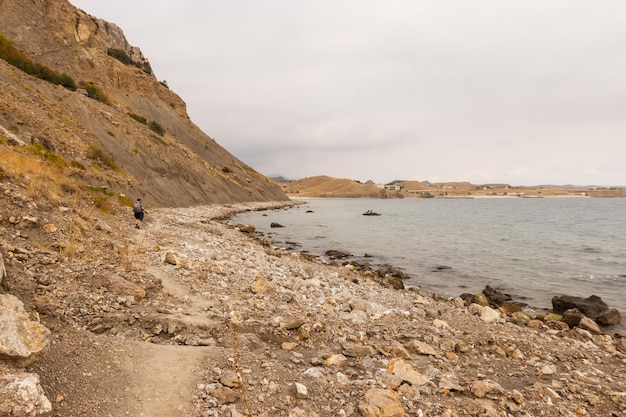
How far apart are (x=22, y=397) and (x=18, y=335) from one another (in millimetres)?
1070

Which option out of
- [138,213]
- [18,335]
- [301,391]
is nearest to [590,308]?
[301,391]

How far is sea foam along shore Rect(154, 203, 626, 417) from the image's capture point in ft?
18.6

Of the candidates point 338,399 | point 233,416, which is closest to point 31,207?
point 233,416

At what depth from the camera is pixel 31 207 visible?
10328 millimetres

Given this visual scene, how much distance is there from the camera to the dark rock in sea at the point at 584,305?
557 inches

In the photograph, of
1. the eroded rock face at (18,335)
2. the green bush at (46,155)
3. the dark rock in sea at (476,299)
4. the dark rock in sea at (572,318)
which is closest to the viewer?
the eroded rock face at (18,335)

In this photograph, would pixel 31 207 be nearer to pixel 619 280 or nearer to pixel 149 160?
pixel 619 280

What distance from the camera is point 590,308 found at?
47.1 ft

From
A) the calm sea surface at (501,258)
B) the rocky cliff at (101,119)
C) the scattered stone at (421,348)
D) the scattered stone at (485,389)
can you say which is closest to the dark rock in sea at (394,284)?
the calm sea surface at (501,258)

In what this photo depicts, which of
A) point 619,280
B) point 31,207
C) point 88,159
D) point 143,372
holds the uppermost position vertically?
point 88,159

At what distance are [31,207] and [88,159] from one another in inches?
930

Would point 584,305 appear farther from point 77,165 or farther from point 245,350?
point 77,165

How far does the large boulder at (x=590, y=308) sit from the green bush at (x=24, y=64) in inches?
2185

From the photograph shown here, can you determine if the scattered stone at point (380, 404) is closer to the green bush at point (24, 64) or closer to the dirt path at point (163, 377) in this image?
the dirt path at point (163, 377)
